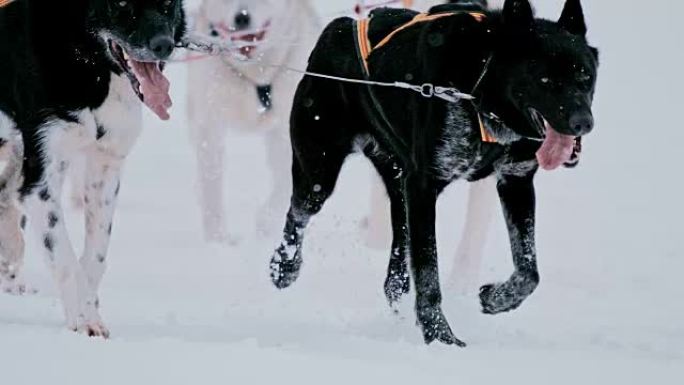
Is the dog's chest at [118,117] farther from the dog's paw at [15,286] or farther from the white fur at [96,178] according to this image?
the dog's paw at [15,286]

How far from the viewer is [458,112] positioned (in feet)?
13.3

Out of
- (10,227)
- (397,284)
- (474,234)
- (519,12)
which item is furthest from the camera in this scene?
(474,234)

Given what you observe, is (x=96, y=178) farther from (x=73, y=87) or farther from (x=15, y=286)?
(x=15, y=286)

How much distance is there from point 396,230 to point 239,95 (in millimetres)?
2252

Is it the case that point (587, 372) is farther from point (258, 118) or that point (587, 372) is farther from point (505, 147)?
point (258, 118)

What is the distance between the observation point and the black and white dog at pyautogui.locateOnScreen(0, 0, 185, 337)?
4.05 m

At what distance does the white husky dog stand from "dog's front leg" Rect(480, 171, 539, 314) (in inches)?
100

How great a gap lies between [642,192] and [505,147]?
13.2 ft

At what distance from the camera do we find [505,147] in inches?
164

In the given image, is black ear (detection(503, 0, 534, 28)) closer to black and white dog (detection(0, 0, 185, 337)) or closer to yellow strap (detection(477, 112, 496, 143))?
yellow strap (detection(477, 112, 496, 143))

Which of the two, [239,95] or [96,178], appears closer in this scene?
[96,178]

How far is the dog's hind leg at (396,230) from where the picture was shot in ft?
15.6

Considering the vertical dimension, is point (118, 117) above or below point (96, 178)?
above

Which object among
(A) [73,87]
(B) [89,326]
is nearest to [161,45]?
(A) [73,87]
